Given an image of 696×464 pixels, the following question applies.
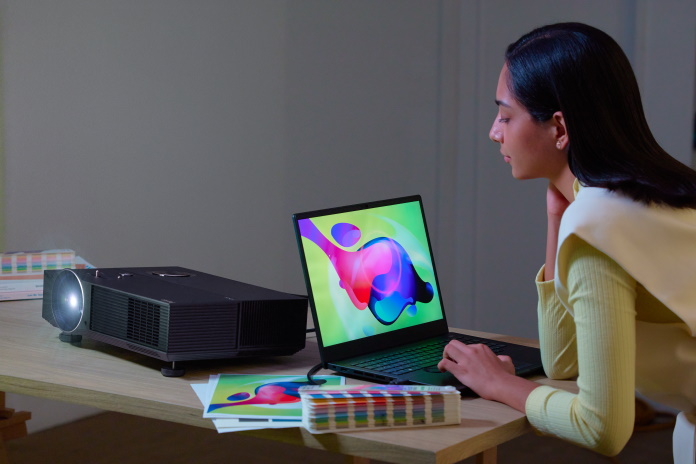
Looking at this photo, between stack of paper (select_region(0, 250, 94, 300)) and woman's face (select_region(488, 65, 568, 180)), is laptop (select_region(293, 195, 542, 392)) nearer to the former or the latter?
woman's face (select_region(488, 65, 568, 180))

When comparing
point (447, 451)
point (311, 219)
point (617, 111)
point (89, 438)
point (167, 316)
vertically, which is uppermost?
point (617, 111)

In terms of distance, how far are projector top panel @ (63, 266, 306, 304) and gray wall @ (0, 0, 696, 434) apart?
1.45m

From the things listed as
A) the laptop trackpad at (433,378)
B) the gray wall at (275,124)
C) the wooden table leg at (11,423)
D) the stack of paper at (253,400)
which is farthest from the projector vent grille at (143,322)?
the gray wall at (275,124)

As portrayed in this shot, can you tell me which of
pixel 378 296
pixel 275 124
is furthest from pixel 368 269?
pixel 275 124

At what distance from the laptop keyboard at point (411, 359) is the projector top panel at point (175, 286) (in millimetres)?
173

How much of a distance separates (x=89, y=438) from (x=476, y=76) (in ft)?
7.12

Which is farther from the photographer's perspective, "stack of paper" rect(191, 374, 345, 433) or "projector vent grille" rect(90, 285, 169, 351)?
"projector vent grille" rect(90, 285, 169, 351)

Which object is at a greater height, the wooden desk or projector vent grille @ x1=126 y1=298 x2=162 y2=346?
projector vent grille @ x1=126 y1=298 x2=162 y2=346

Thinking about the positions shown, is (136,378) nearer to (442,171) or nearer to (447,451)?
(447,451)

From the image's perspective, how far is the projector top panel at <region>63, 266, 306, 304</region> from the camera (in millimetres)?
1371

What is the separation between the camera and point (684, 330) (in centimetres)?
117

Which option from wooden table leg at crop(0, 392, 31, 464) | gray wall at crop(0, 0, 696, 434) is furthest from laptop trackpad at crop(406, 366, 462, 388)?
gray wall at crop(0, 0, 696, 434)

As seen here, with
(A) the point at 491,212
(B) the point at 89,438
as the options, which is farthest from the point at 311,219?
(A) the point at 491,212

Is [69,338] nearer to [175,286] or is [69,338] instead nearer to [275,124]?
[175,286]
